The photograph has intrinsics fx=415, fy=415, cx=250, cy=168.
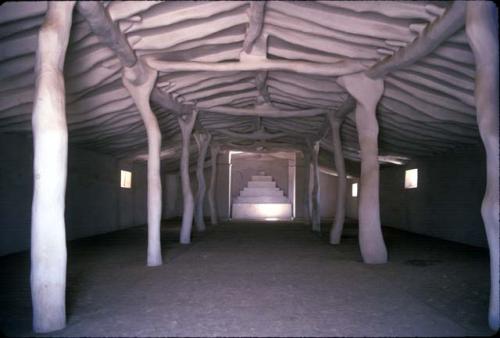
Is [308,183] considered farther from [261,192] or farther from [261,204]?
[261,192]

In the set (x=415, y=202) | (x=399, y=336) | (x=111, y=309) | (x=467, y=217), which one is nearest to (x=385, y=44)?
(x=399, y=336)

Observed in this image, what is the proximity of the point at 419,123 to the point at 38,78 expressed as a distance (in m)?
9.20

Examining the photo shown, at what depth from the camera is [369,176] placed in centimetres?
870

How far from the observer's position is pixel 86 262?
8.91 metres

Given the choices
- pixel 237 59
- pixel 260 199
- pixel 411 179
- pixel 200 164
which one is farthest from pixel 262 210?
pixel 237 59

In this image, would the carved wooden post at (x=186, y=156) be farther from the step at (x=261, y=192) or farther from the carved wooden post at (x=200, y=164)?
the step at (x=261, y=192)

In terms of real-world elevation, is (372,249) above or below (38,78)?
below

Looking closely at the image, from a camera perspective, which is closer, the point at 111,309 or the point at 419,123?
the point at 111,309

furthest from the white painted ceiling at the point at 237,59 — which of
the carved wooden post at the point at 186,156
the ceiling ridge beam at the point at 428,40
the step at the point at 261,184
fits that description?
the step at the point at 261,184

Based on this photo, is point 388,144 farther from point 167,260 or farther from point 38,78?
point 38,78

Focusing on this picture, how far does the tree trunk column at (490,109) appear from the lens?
432cm

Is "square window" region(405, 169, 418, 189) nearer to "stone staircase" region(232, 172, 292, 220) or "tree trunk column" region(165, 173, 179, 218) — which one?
"stone staircase" region(232, 172, 292, 220)

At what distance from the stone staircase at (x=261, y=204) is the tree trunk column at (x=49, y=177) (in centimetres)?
2155

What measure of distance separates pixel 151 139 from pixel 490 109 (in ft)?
19.6
